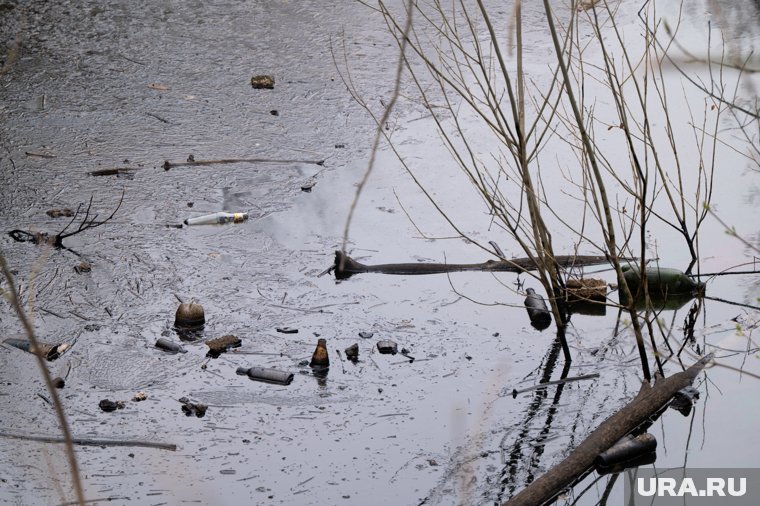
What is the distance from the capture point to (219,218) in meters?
4.93

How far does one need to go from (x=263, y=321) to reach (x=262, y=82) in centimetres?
255

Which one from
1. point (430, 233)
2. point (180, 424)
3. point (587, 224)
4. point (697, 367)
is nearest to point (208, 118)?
point (430, 233)

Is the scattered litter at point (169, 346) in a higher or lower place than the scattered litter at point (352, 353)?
higher

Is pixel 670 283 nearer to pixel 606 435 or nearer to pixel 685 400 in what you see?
pixel 685 400

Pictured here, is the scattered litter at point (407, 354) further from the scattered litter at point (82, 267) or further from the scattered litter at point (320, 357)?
the scattered litter at point (82, 267)

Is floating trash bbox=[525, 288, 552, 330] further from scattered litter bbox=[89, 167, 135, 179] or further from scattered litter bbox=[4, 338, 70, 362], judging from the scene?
scattered litter bbox=[89, 167, 135, 179]

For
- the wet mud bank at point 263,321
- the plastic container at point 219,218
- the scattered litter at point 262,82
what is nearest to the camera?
the wet mud bank at point 263,321

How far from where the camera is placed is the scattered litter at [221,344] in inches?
156

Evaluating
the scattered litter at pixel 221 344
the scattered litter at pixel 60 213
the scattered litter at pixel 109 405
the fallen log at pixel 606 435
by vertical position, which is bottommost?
the fallen log at pixel 606 435

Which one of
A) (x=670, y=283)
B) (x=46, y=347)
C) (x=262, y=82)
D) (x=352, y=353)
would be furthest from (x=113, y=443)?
(x=262, y=82)

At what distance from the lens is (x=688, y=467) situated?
3514mm

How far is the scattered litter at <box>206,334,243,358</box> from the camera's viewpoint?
3.97 metres

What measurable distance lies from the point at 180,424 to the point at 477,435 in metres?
1.05

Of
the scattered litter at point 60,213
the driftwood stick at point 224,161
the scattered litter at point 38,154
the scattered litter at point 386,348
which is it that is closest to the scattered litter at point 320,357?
the scattered litter at point 386,348
